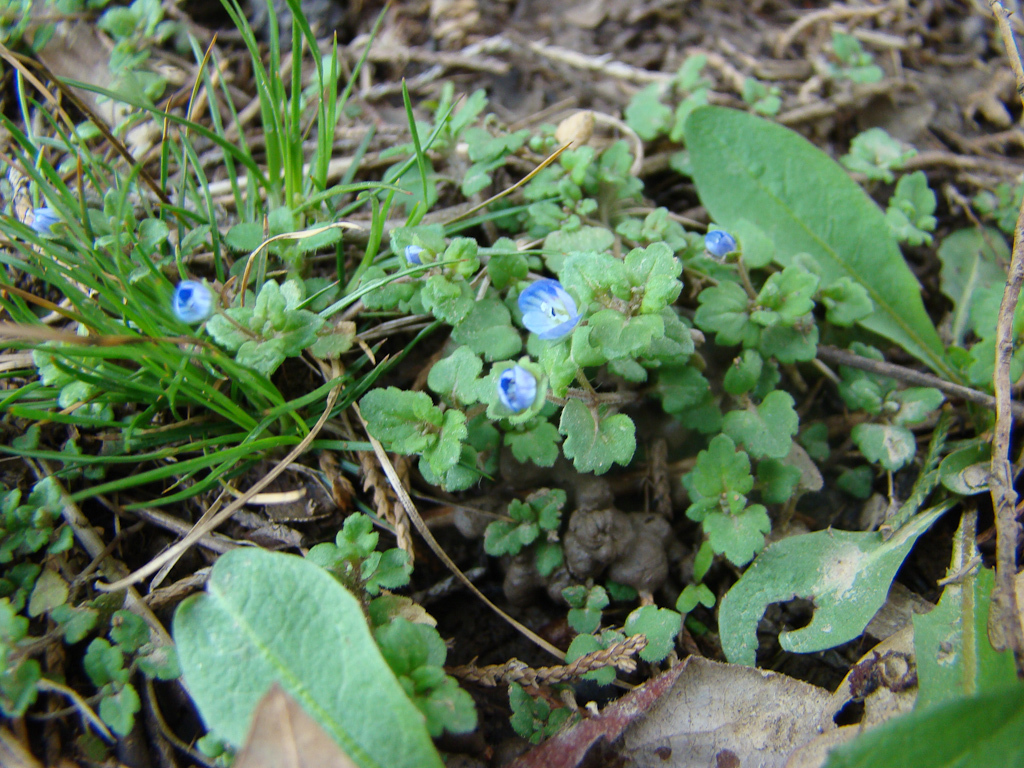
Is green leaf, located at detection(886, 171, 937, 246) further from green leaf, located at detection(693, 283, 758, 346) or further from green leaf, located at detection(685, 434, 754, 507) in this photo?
green leaf, located at detection(685, 434, 754, 507)

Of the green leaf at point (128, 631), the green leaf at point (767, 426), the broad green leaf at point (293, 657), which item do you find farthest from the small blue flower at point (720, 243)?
the green leaf at point (128, 631)

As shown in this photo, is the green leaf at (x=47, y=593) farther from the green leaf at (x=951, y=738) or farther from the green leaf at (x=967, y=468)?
the green leaf at (x=967, y=468)

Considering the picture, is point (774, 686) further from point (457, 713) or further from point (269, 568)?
point (269, 568)

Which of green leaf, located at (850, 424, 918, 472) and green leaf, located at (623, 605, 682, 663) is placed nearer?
green leaf, located at (623, 605, 682, 663)

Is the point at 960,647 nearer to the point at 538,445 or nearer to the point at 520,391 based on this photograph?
the point at 538,445

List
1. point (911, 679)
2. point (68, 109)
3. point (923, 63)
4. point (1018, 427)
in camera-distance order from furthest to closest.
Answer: point (923, 63) → point (68, 109) → point (1018, 427) → point (911, 679)

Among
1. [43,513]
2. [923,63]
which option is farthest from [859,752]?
[923,63]

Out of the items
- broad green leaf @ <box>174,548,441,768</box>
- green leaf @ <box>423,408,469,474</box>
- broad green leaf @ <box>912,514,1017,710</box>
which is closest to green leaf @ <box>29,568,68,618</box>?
broad green leaf @ <box>174,548,441,768</box>
